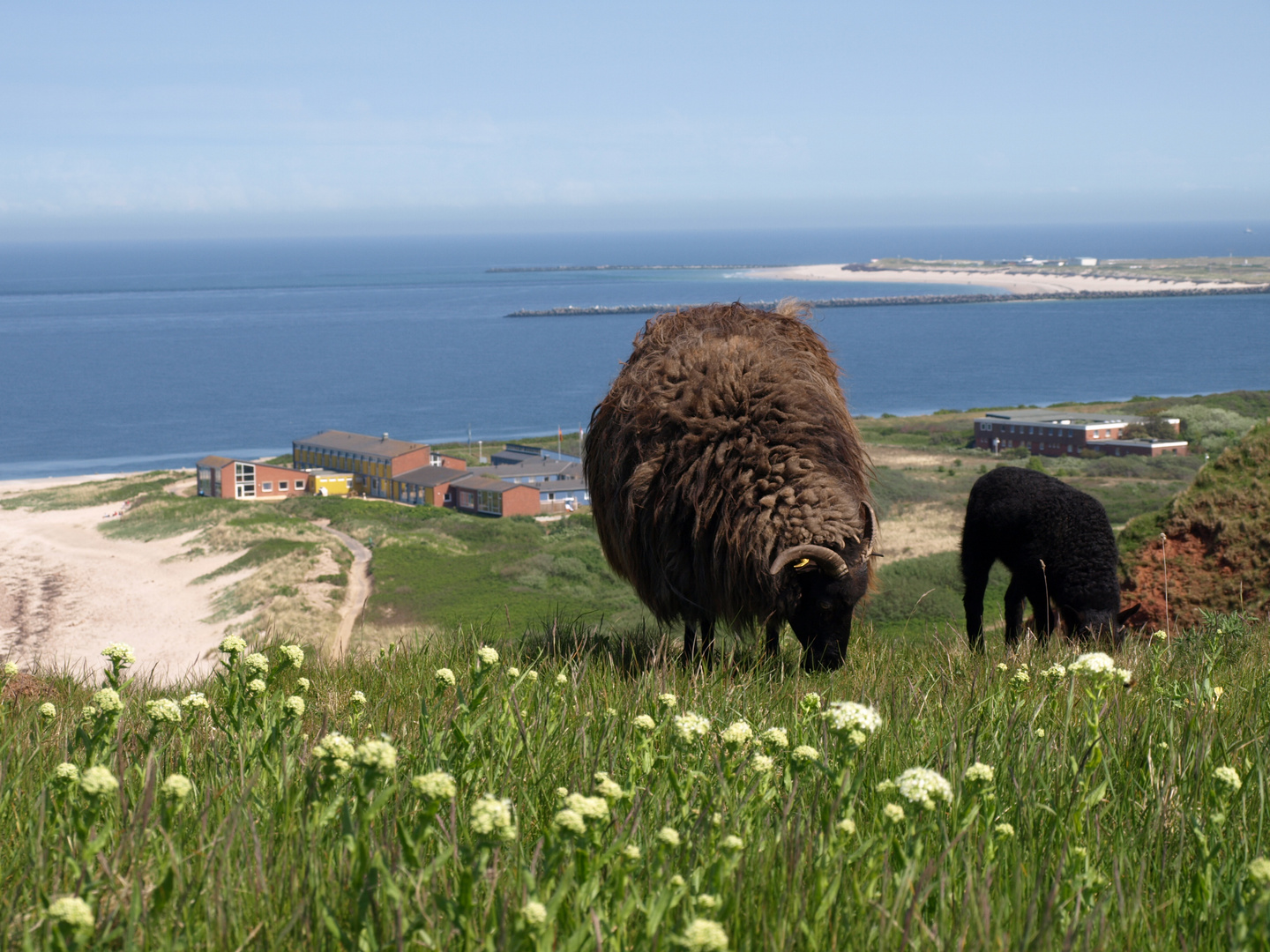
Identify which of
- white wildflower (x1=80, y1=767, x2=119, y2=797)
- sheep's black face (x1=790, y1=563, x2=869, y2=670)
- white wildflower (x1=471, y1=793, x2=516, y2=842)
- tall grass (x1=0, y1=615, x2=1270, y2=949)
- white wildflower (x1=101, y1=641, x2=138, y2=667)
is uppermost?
white wildflower (x1=471, y1=793, x2=516, y2=842)

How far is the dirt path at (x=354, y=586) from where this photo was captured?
129 ft

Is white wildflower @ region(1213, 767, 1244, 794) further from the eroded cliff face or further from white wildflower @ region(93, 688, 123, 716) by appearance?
the eroded cliff face

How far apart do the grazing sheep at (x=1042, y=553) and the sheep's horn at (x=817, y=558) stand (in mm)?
2290

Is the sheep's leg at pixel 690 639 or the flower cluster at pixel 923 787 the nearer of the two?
the flower cluster at pixel 923 787

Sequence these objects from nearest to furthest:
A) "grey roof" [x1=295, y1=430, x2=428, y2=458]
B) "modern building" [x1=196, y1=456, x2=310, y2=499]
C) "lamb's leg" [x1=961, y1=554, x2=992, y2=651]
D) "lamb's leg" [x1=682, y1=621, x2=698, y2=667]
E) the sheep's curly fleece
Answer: the sheep's curly fleece, "lamb's leg" [x1=682, y1=621, x2=698, y2=667], "lamb's leg" [x1=961, y1=554, x2=992, y2=651], "modern building" [x1=196, y1=456, x2=310, y2=499], "grey roof" [x1=295, y1=430, x2=428, y2=458]

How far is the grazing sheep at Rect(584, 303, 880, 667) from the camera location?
6.41 m

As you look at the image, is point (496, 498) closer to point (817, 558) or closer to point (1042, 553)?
point (1042, 553)

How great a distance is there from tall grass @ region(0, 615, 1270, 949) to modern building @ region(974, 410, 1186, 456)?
7294 cm

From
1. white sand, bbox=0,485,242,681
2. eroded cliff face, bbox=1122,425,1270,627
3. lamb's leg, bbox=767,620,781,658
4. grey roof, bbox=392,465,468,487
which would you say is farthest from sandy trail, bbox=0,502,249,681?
lamb's leg, bbox=767,620,781,658

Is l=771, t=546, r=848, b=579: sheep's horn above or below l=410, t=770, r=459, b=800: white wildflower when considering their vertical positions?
below

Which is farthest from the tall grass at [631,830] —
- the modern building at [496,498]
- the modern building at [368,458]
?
the modern building at [368,458]

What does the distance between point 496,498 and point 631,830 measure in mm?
71230

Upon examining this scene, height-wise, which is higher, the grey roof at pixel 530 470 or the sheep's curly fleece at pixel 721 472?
the sheep's curly fleece at pixel 721 472

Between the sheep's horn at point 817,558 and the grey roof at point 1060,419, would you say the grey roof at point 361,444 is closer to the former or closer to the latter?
the grey roof at point 1060,419
